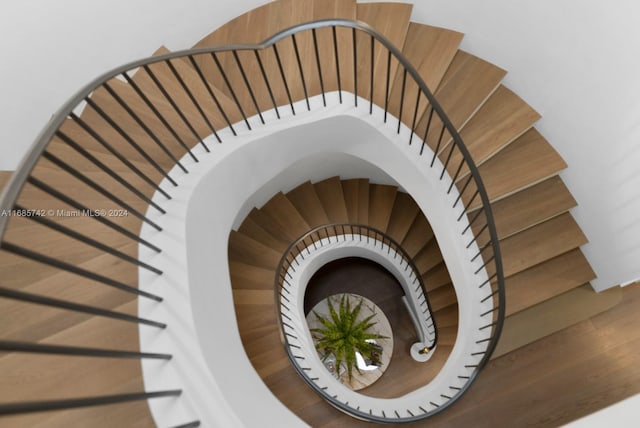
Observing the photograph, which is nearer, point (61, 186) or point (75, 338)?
point (75, 338)

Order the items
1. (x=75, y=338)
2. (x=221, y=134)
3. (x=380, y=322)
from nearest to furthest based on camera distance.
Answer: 1. (x=75, y=338)
2. (x=221, y=134)
3. (x=380, y=322)

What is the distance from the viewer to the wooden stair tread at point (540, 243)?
4.43 m

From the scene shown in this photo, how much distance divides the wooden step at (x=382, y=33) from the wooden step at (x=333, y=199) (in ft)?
8.93

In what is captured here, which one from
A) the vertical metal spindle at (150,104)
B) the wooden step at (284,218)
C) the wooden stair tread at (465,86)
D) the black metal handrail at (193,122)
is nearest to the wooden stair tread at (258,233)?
the wooden step at (284,218)

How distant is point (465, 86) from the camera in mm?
4617

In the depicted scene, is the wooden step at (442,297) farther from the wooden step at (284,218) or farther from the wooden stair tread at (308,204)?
the wooden step at (284,218)

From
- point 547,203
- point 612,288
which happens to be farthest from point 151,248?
point 612,288

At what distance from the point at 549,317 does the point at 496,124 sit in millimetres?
2224

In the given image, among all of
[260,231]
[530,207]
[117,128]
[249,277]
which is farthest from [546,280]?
[117,128]

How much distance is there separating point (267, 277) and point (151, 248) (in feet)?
9.91

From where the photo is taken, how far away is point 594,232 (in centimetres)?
449

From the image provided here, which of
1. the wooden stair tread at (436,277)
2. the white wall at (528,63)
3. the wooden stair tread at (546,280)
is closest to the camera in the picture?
the white wall at (528,63)

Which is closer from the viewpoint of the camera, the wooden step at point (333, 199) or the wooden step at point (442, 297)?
the wooden step at point (442, 297)

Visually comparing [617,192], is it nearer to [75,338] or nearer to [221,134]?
[221,134]
